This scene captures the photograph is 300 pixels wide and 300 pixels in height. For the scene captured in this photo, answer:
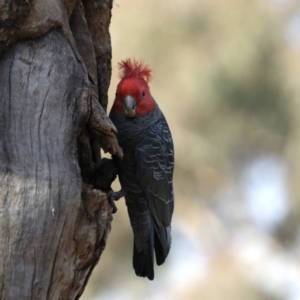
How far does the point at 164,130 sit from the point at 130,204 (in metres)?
0.48

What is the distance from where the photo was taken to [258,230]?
362 inches

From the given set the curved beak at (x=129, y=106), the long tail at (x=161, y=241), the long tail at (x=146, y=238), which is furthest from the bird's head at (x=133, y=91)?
the long tail at (x=161, y=241)

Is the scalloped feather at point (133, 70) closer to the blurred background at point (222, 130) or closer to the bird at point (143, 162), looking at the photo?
the bird at point (143, 162)

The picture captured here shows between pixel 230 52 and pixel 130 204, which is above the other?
pixel 230 52

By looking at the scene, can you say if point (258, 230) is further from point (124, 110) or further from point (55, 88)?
point (55, 88)

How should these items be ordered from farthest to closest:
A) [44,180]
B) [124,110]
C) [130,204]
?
1. [130,204]
2. [124,110]
3. [44,180]

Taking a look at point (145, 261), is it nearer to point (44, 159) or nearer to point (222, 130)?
point (44, 159)

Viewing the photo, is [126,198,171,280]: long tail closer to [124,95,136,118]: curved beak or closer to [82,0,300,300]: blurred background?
[124,95,136,118]: curved beak

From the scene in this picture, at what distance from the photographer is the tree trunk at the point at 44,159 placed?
2.56 metres

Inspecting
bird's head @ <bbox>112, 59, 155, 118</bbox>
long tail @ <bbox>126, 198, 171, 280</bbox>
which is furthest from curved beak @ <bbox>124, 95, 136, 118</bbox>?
long tail @ <bbox>126, 198, 171, 280</bbox>

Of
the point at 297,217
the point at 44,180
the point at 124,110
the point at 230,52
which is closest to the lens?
the point at 44,180

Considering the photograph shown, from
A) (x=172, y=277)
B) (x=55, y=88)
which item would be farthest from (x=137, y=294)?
(x=55, y=88)

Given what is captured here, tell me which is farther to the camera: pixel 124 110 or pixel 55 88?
pixel 124 110

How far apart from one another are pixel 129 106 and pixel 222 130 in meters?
5.35
